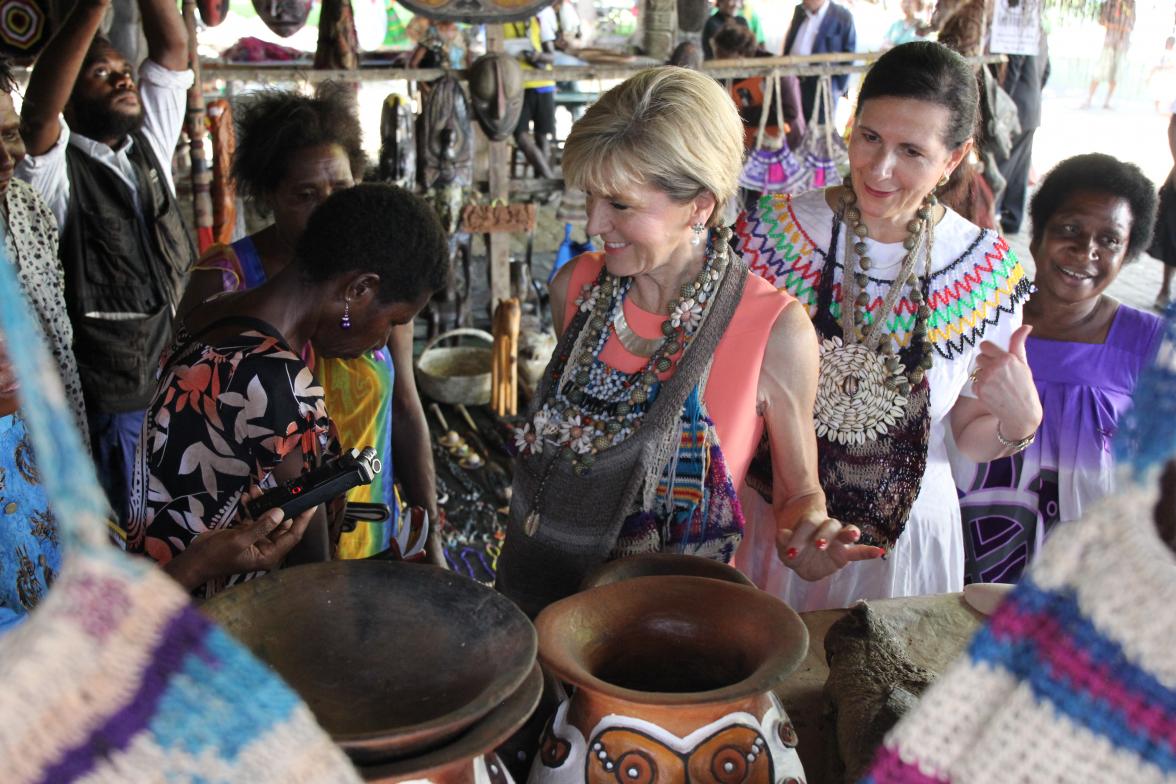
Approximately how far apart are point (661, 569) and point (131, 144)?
257cm

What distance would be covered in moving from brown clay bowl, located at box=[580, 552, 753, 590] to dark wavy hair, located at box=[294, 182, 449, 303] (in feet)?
2.76

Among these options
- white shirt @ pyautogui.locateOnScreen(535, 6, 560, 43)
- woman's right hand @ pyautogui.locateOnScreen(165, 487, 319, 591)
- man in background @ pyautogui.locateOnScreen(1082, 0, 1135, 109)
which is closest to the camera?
woman's right hand @ pyautogui.locateOnScreen(165, 487, 319, 591)

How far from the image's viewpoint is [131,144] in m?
3.15

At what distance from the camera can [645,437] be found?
1810mm

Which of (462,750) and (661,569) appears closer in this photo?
(462,750)

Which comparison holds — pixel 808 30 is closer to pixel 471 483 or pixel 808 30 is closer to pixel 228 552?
pixel 471 483

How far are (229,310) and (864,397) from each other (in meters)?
1.37

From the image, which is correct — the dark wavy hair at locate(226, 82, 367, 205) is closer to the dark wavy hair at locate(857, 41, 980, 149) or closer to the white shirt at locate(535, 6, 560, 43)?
the dark wavy hair at locate(857, 41, 980, 149)

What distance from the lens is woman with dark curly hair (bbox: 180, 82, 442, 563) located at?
2.48 meters

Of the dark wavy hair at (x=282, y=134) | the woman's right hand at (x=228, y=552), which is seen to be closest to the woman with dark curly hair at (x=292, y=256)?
the dark wavy hair at (x=282, y=134)

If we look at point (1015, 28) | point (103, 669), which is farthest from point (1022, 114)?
point (103, 669)

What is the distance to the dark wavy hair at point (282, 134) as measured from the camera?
105 inches

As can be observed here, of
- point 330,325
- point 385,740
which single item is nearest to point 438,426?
point 330,325

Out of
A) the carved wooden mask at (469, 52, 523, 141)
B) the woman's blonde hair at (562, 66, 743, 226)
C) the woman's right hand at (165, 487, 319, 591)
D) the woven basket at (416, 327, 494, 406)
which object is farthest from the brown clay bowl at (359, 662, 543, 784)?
the woven basket at (416, 327, 494, 406)
